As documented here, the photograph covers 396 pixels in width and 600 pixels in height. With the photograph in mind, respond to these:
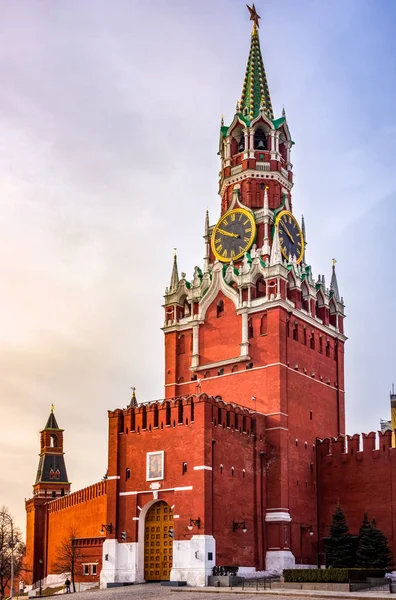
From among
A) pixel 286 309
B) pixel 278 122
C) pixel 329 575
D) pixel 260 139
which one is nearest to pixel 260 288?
pixel 286 309

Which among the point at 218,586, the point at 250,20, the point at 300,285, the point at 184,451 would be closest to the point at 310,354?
the point at 300,285

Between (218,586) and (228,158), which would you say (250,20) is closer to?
(228,158)

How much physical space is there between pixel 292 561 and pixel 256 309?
17165 millimetres

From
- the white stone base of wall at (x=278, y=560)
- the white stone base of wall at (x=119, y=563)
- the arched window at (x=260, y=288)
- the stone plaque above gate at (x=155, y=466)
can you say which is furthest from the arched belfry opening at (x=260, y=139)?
the white stone base of wall at (x=119, y=563)

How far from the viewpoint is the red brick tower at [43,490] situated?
83.9 meters

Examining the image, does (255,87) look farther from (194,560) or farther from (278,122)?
(194,560)

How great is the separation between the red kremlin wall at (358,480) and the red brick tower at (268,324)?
3.01 ft

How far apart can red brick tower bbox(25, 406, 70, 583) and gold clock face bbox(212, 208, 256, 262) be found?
34.8 meters

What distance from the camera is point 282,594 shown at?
144 ft

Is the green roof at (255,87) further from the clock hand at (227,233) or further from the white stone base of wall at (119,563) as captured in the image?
the white stone base of wall at (119,563)

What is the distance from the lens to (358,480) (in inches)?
2393

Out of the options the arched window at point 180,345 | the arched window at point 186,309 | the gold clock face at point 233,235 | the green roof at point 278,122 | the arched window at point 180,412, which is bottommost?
the arched window at point 180,412

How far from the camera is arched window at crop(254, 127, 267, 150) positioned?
7169cm

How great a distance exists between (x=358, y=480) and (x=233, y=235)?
20.6 m
